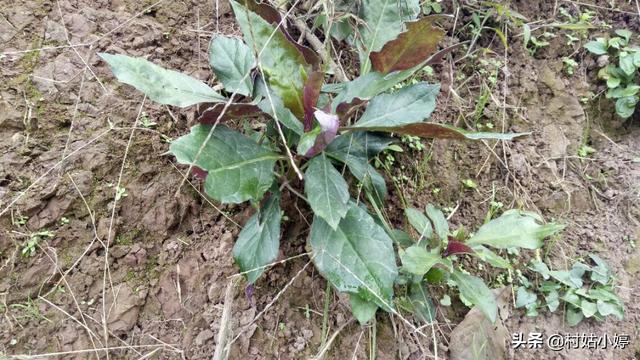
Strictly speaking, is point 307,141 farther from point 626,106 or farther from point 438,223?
point 626,106

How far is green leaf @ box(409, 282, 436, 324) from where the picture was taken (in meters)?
1.30

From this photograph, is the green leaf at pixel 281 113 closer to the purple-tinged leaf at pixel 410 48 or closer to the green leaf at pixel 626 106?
the purple-tinged leaf at pixel 410 48

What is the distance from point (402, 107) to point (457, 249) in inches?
16.5

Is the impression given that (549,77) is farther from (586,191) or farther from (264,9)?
(264,9)

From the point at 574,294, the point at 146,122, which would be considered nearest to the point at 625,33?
the point at 574,294

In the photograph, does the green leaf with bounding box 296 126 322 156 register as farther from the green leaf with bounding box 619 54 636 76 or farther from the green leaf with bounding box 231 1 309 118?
the green leaf with bounding box 619 54 636 76

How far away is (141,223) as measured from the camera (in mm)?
1294

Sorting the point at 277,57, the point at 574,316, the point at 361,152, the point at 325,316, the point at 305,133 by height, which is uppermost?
the point at 277,57

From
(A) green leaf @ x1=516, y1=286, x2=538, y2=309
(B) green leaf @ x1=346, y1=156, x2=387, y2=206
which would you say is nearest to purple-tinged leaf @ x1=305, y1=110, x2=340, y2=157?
(B) green leaf @ x1=346, y1=156, x2=387, y2=206

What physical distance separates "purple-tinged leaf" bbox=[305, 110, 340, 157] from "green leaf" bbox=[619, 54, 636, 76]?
148 centimetres

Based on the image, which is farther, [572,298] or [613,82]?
[613,82]

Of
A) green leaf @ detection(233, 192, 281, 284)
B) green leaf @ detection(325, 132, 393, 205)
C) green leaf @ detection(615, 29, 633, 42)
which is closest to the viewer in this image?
green leaf @ detection(233, 192, 281, 284)

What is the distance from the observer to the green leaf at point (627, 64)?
192 cm

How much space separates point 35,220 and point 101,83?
44cm
